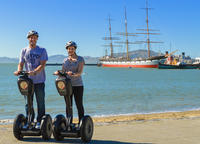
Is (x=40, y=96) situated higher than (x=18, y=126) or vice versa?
(x=40, y=96)

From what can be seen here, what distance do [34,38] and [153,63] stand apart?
104393 millimetres

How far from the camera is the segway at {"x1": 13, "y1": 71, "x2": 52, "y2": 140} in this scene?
4688 millimetres

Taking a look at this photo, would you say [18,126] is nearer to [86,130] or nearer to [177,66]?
[86,130]

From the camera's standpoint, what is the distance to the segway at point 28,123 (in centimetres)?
469

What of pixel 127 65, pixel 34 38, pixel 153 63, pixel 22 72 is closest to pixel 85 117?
pixel 22 72

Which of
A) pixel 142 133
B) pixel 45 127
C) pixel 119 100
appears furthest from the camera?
pixel 119 100

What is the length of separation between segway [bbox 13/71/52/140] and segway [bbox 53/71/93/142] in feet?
0.45

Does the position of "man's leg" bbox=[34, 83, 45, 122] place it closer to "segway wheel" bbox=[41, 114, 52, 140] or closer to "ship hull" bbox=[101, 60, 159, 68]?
"segway wheel" bbox=[41, 114, 52, 140]

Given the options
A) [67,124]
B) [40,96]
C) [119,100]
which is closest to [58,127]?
[67,124]

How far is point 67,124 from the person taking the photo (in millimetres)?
4824

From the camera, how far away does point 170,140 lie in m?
4.90

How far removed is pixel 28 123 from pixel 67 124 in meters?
0.60

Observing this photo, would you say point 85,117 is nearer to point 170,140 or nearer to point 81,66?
point 81,66

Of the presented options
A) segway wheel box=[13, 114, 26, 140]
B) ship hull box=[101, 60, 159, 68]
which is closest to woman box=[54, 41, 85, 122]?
segway wheel box=[13, 114, 26, 140]
